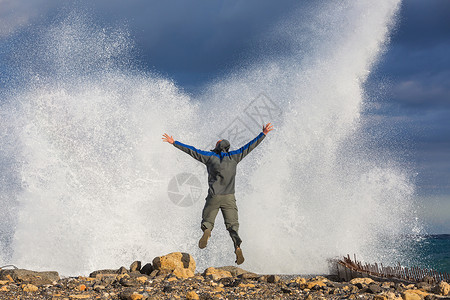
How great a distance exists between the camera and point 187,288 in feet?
23.7

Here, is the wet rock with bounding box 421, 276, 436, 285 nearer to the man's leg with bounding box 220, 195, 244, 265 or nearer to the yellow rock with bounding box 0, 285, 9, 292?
the man's leg with bounding box 220, 195, 244, 265

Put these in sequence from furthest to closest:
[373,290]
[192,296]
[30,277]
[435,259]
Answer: [435,259]
[30,277]
[373,290]
[192,296]

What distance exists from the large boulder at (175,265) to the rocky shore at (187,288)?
0.05 m

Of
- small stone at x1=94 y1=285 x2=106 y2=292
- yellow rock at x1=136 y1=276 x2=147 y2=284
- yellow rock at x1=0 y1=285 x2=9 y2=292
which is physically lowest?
small stone at x1=94 y1=285 x2=106 y2=292

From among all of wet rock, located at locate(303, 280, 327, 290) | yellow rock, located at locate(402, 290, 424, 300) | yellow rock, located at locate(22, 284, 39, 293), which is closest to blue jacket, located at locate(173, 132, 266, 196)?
wet rock, located at locate(303, 280, 327, 290)

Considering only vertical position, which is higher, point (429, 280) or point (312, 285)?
point (312, 285)

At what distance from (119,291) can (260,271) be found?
11.0 m

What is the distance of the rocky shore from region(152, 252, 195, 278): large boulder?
0.16 ft

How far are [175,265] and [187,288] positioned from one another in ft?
5.67

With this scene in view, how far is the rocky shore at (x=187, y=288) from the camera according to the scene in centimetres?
676

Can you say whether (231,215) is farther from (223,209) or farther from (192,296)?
(192,296)

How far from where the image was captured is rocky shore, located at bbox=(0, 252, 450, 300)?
676cm

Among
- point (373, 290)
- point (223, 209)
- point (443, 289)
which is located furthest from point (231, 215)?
point (443, 289)

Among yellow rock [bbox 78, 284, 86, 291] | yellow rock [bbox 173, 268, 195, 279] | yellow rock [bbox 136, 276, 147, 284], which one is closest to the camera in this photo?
yellow rock [bbox 78, 284, 86, 291]
